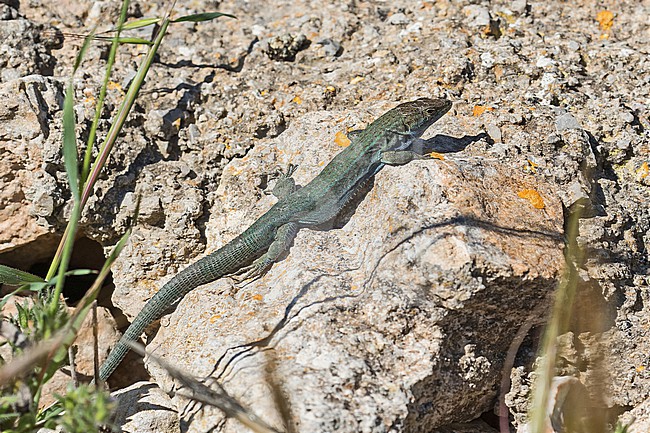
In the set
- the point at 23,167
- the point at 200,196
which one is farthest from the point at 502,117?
the point at 23,167

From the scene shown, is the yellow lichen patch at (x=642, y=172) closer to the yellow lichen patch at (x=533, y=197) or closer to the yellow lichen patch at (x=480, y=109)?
the yellow lichen patch at (x=533, y=197)

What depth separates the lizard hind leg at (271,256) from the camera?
3.10 m

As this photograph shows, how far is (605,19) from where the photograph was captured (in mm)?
3979

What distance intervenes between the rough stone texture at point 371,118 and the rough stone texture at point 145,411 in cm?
29

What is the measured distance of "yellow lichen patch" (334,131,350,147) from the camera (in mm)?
3422

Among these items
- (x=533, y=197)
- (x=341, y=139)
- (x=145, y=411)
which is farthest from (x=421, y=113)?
(x=145, y=411)

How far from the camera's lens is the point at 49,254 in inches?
149

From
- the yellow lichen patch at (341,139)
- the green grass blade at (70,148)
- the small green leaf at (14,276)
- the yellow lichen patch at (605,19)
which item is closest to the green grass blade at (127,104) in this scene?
the green grass blade at (70,148)

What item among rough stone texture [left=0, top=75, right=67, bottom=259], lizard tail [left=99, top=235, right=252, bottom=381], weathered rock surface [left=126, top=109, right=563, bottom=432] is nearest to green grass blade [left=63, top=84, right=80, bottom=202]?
weathered rock surface [left=126, top=109, right=563, bottom=432]

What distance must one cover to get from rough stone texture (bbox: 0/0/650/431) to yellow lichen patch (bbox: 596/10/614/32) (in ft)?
0.06

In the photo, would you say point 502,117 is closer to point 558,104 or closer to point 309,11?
point 558,104

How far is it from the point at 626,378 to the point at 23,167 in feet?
9.56

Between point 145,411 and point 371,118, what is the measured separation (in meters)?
1.75

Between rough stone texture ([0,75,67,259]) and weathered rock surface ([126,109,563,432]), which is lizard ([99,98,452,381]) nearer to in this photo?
weathered rock surface ([126,109,563,432])
